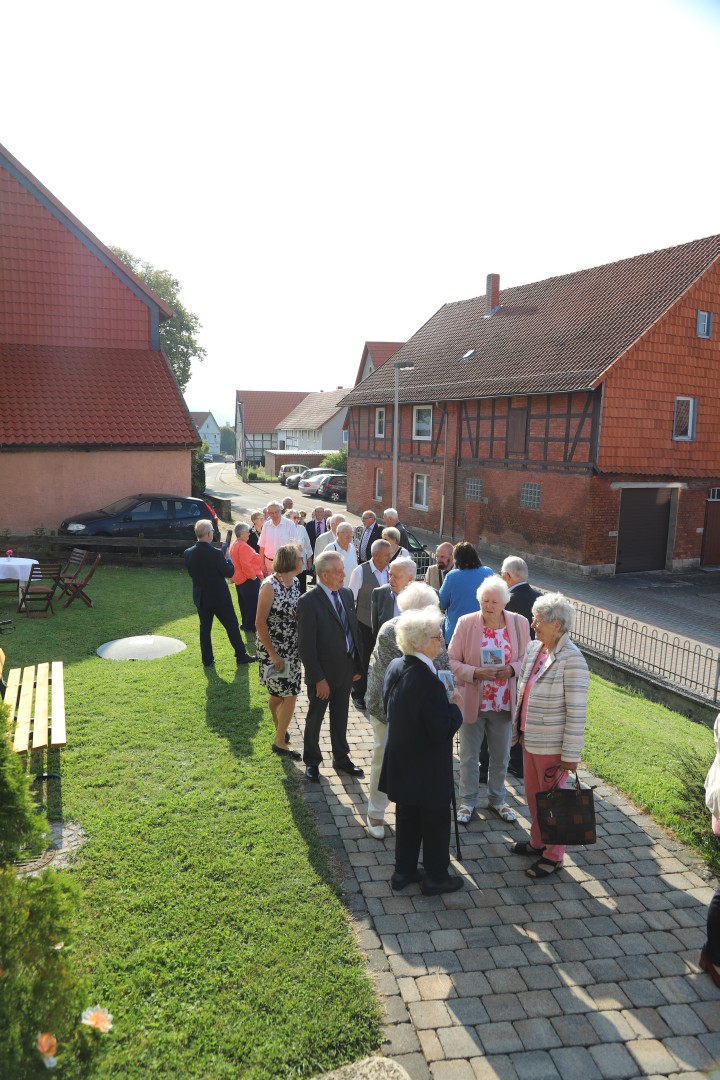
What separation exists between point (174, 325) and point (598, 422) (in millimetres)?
31409

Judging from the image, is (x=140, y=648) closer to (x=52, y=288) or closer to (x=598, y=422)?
(x=52, y=288)

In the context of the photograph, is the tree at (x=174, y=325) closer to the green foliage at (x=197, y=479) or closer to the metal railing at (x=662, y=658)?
the green foliage at (x=197, y=479)

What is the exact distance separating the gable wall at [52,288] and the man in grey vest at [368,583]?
15.0m

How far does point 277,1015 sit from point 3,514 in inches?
628

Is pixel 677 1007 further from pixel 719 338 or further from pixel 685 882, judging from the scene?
pixel 719 338

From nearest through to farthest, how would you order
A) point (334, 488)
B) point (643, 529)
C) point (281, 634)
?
1. point (281, 634)
2. point (643, 529)
3. point (334, 488)

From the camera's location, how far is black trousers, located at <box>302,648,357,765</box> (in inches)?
240

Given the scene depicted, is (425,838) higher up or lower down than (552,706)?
lower down

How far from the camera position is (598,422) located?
1992 cm

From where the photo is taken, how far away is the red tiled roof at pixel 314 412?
61938mm

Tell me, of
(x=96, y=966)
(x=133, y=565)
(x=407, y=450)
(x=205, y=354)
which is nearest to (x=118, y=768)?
(x=96, y=966)

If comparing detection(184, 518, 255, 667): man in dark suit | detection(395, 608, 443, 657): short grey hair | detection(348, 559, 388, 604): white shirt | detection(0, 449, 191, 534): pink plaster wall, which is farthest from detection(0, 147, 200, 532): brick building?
detection(395, 608, 443, 657): short grey hair

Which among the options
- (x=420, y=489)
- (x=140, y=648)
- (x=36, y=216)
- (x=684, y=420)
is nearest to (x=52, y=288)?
(x=36, y=216)

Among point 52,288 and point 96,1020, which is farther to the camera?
point 52,288
